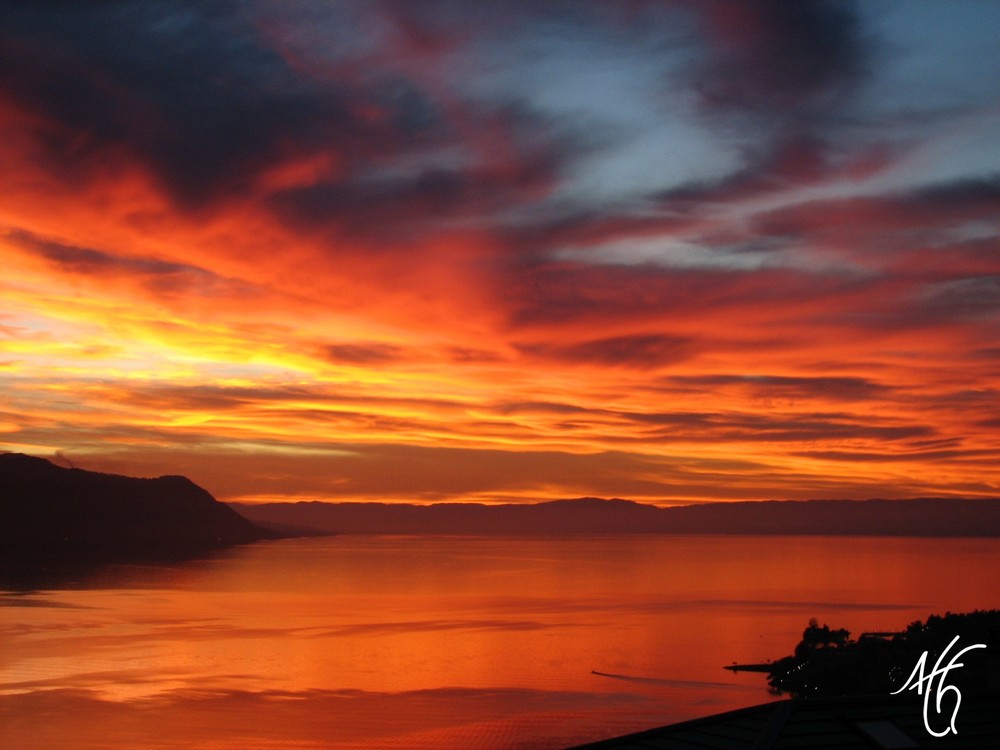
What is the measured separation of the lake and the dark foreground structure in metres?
33.4

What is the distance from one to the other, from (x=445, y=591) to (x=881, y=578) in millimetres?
79097

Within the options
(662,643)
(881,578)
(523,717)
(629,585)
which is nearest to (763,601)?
(629,585)

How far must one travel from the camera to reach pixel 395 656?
75.4 m

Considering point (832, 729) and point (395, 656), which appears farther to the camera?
point (395, 656)

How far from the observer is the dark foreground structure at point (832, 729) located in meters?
14.8

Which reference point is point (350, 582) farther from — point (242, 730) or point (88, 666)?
point (242, 730)

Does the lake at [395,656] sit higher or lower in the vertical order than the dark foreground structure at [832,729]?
lower

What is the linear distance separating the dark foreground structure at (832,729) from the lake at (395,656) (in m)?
33.4

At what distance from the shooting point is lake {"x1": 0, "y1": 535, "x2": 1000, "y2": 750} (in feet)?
168

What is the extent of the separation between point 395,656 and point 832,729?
63581mm

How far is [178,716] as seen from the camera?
53.2 meters

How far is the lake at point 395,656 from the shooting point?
51250 millimetres

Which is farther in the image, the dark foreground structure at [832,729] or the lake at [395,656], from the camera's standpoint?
the lake at [395,656]

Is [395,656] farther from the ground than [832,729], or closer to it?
closer to it
